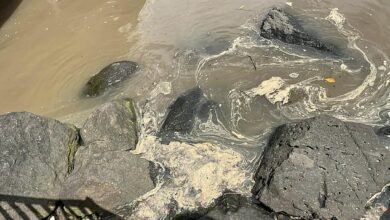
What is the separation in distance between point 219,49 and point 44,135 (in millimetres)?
4310

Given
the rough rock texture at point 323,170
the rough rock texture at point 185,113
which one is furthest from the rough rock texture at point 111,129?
the rough rock texture at point 323,170

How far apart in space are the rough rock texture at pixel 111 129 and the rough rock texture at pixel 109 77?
4.36ft

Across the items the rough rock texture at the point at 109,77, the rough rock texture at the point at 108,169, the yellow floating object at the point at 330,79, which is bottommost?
the rough rock texture at the point at 108,169

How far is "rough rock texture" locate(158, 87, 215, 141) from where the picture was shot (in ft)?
26.6

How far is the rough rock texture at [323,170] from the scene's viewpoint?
630cm

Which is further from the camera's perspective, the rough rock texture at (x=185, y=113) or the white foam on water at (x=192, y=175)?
the rough rock texture at (x=185, y=113)

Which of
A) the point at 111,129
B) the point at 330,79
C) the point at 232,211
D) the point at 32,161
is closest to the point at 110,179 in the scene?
the point at 111,129

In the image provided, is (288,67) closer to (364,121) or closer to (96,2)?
(364,121)

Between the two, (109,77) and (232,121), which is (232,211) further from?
(109,77)

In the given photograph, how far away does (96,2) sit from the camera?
1219 cm

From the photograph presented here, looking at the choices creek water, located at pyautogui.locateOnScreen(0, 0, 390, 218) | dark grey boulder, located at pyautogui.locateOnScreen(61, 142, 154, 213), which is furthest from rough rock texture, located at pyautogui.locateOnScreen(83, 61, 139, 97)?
dark grey boulder, located at pyautogui.locateOnScreen(61, 142, 154, 213)

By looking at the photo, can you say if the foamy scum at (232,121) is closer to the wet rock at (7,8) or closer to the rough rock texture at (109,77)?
the rough rock texture at (109,77)

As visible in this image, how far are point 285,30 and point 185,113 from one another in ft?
10.2

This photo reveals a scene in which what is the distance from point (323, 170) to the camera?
645cm
